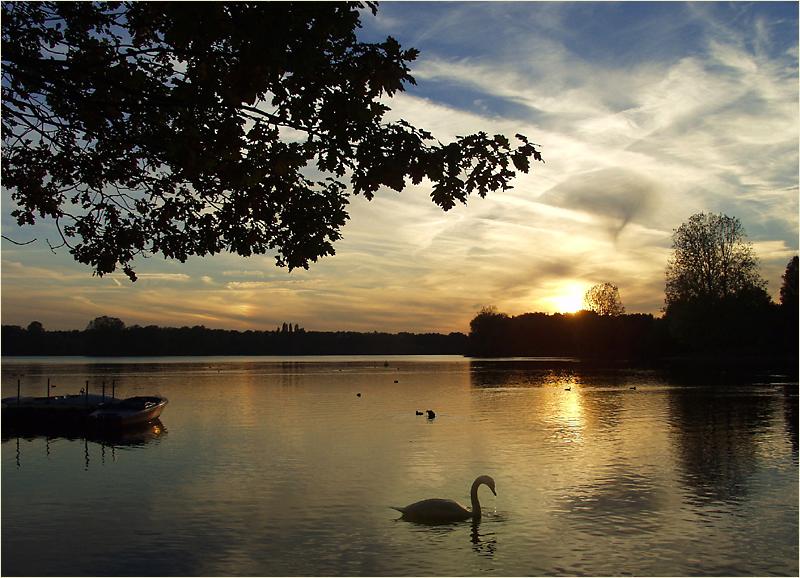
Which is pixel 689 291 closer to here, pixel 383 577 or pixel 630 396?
pixel 630 396

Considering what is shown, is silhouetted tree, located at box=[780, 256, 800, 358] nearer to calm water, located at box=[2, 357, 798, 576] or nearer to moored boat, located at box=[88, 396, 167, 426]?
calm water, located at box=[2, 357, 798, 576]

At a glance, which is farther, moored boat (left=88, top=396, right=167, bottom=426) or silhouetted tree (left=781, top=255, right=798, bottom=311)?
silhouetted tree (left=781, top=255, right=798, bottom=311)

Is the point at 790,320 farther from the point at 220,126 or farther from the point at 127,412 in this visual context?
the point at 220,126

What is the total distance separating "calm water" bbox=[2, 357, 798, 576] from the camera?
59.1 feet

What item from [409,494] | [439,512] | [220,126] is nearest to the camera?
[220,126]

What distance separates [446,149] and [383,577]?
10942 mm

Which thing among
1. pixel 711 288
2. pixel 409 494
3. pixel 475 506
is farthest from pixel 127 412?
pixel 711 288

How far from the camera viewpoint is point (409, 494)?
83.6ft

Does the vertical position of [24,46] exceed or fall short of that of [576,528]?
it exceeds it

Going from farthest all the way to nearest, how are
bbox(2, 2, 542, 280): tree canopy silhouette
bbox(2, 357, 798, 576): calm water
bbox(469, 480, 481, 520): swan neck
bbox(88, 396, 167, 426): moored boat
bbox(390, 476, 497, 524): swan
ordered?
1. bbox(88, 396, 167, 426): moored boat
2. bbox(469, 480, 481, 520): swan neck
3. bbox(390, 476, 497, 524): swan
4. bbox(2, 357, 798, 576): calm water
5. bbox(2, 2, 542, 280): tree canopy silhouette

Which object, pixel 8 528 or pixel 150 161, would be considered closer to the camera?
pixel 150 161

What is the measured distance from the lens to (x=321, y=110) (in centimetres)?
974

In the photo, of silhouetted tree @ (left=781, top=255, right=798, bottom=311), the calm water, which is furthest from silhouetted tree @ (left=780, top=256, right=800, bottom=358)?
the calm water

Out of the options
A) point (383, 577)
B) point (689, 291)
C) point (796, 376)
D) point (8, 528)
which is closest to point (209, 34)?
point (383, 577)
